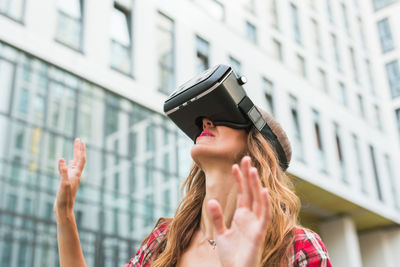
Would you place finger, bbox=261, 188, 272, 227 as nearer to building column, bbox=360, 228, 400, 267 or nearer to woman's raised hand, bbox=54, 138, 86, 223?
woman's raised hand, bbox=54, 138, 86, 223

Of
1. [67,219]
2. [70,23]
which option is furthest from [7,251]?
[67,219]

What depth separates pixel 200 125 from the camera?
2.06 meters

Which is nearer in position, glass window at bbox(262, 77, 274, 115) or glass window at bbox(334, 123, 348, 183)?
glass window at bbox(262, 77, 274, 115)

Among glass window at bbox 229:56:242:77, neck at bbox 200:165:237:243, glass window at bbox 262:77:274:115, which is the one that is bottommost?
neck at bbox 200:165:237:243

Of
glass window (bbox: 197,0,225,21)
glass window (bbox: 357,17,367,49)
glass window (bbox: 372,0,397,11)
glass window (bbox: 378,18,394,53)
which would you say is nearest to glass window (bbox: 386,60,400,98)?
glass window (bbox: 378,18,394,53)

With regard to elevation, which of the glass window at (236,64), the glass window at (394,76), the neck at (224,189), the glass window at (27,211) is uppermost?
the glass window at (394,76)

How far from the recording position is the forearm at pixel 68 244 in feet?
6.28

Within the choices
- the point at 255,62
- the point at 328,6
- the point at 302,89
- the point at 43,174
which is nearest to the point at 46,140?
the point at 43,174

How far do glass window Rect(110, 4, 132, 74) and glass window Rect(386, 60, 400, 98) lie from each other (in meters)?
17.5

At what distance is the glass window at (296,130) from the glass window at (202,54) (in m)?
4.42

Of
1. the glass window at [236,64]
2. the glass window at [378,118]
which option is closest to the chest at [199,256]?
the glass window at [236,64]

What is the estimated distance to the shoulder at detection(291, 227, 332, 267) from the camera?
1656mm

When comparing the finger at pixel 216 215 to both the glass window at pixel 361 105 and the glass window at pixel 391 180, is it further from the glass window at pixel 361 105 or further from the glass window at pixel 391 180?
the glass window at pixel 391 180

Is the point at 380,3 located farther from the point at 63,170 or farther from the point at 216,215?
the point at 216,215
